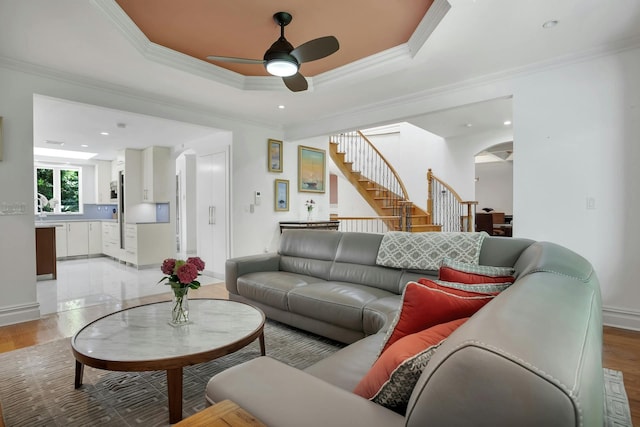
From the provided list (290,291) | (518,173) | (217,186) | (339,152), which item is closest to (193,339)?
(290,291)

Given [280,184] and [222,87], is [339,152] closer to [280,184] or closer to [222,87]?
[280,184]

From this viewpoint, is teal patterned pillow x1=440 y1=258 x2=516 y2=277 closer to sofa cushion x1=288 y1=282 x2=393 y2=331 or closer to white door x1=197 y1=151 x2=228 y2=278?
sofa cushion x1=288 y1=282 x2=393 y2=331

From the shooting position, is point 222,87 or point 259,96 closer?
point 222,87

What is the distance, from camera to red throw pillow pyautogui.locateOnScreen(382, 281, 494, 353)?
1.08 m

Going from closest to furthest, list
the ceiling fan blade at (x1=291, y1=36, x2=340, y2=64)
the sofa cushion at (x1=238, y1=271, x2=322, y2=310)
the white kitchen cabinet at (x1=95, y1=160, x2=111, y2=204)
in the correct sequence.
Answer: the ceiling fan blade at (x1=291, y1=36, x2=340, y2=64)
the sofa cushion at (x1=238, y1=271, x2=322, y2=310)
the white kitchen cabinet at (x1=95, y1=160, x2=111, y2=204)

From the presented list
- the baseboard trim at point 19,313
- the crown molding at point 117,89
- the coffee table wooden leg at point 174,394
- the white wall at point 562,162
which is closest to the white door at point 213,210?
the crown molding at point 117,89

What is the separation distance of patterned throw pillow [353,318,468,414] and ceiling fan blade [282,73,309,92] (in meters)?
2.57

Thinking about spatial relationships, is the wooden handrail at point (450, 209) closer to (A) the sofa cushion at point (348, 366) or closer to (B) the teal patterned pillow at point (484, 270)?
(B) the teal patterned pillow at point (484, 270)

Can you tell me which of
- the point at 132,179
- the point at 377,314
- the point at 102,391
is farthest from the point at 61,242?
the point at 377,314

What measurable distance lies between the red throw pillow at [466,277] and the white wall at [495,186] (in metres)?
10.3

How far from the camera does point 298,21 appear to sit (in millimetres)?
2742

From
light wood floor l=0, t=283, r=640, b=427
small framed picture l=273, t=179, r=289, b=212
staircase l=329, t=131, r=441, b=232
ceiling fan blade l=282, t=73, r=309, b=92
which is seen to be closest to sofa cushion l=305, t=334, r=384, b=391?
light wood floor l=0, t=283, r=640, b=427

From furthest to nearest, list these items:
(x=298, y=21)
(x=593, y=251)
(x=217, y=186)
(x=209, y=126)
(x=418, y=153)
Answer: (x=418, y=153) → (x=217, y=186) → (x=209, y=126) → (x=593, y=251) → (x=298, y=21)

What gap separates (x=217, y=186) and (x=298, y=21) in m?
3.38
